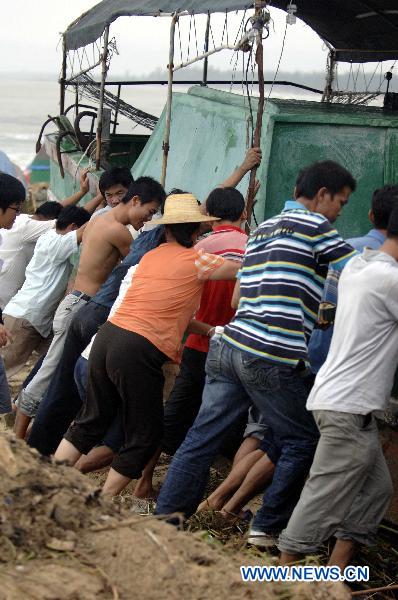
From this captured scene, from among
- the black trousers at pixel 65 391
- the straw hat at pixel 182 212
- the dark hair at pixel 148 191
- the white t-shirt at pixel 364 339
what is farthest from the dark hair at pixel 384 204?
the black trousers at pixel 65 391

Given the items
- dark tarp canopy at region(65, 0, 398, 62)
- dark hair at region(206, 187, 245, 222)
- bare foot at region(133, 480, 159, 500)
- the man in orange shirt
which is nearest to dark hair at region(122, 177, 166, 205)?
dark hair at region(206, 187, 245, 222)

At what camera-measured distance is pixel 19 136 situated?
5112 cm

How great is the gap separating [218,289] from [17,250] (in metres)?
3.09

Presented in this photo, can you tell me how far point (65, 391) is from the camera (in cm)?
671

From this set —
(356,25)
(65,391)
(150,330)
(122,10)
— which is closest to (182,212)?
(150,330)

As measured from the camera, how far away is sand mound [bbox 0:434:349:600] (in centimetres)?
286

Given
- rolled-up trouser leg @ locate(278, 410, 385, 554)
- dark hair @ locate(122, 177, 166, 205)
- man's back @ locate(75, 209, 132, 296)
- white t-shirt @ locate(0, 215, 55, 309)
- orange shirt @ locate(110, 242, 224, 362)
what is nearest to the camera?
rolled-up trouser leg @ locate(278, 410, 385, 554)

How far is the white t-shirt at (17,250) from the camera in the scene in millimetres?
8289

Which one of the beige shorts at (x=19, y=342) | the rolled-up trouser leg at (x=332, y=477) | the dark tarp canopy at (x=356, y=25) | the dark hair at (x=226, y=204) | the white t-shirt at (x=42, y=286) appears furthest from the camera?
the dark tarp canopy at (x=356, y=25)

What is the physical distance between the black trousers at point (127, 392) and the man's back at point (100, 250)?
123cm

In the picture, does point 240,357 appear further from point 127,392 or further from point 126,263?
point 126,263

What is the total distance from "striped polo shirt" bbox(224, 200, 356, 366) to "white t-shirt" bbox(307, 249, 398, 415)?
12.6 inches

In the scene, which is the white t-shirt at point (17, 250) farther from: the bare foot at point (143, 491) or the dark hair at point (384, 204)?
the dark hair at point (384, 204)

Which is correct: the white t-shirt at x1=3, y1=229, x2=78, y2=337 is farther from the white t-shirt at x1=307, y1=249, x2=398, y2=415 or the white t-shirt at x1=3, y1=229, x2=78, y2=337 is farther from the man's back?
the white t-shirt at x1=307, y1=249, x2=398, y2=415
